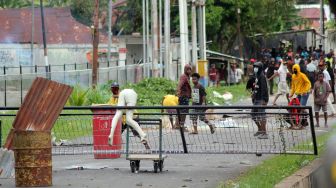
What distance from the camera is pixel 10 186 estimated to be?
12.9 m

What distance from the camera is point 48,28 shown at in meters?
71.0

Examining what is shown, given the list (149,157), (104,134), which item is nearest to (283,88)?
(104,134)

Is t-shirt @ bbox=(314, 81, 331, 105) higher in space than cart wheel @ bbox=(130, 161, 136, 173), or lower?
higher

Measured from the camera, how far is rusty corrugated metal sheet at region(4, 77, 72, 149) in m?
12.6

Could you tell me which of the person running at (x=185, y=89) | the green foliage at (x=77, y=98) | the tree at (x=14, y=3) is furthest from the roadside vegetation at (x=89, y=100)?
the tree at (x=14, y=3)

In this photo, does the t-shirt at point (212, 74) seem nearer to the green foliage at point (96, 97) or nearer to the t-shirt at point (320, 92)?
the green foliage at point (96, 97)

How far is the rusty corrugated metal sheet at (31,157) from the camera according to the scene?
41.3 feet

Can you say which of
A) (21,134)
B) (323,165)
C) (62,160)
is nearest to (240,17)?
(62,160)

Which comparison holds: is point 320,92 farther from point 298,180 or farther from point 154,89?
point 154,89

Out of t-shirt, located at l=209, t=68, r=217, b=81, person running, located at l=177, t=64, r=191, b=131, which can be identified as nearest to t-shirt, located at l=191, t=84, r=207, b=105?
person running, located at l=177, t=64, r=191, b=131

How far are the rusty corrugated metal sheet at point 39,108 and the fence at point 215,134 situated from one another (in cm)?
143

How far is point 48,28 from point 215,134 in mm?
57026

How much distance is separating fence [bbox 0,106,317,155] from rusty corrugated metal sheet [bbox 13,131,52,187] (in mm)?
1662

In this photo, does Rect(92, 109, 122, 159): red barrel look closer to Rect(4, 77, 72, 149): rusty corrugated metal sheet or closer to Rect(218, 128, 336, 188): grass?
Rect(218, 128, 336, 188): grass
